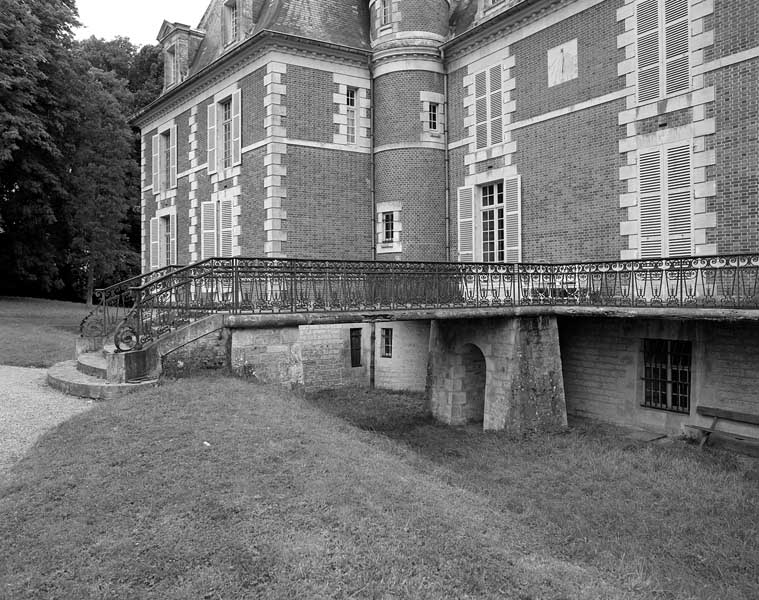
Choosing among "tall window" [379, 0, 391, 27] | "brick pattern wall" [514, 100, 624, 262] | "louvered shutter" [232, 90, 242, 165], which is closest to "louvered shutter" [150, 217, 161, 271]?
"louvered shutter" [232, 90, 242, 165]

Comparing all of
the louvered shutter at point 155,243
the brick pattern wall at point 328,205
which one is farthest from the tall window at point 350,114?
the louvered shutter at point 155,243

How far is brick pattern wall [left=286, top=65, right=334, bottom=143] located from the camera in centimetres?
1603

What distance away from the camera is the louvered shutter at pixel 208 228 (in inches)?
739

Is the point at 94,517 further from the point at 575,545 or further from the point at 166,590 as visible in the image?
the point at 575,545

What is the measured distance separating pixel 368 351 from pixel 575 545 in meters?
11.0

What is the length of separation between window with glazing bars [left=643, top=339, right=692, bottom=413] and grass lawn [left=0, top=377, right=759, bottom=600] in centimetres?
193

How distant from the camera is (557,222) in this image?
14.0 metres

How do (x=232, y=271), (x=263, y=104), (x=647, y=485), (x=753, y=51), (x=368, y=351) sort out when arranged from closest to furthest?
(x=647, y=485) < (x=232, y=271) < (x=753, y=51) < (x=263, y=104) < (x=368, y=351)

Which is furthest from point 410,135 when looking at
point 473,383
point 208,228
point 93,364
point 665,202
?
point 93,364

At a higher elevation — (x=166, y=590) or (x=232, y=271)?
(x=232, y=271)

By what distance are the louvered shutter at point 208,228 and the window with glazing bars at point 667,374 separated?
12197 mm

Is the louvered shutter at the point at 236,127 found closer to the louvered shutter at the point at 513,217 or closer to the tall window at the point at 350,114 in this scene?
the tall window at the point at 350,114

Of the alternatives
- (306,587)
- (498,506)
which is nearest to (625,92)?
(498,506)

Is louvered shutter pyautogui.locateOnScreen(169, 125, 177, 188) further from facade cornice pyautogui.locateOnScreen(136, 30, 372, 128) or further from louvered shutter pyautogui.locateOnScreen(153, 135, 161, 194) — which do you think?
facade cornice pyautogui.locateOnScreen(136, 30, 372, 128)
